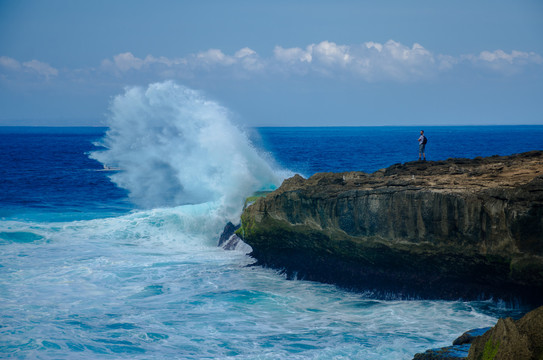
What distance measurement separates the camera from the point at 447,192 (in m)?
11.5

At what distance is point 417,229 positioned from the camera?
11.8 meters

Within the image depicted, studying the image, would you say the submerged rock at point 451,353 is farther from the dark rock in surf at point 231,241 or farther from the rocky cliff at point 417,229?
the dark rock in surf at point 231,241

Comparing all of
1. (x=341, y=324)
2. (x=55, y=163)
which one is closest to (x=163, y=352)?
(x=341, y=324)

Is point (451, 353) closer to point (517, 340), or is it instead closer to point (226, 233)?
point (517, 340)

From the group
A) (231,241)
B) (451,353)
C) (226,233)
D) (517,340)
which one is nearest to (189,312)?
(451,353)

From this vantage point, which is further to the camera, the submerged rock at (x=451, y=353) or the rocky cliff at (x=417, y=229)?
the rocky cliff at (x=417, y=229)

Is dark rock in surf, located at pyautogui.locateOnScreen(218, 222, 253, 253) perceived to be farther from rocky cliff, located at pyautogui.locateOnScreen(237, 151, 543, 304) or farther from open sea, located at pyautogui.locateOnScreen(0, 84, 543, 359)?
rocky cliff, located at pyautogui.locateOnScreen(237, 151, 543, 304)

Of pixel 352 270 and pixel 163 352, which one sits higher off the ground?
pixel 352 270

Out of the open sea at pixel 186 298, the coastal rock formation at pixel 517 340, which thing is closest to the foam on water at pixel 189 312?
the open sea at pixel 186 298

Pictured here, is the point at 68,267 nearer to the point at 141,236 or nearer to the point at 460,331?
the point at 141,236

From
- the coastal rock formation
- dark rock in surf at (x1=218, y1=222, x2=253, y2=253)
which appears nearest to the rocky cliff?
dark rock in surf at (x1=218, y1=222, x2=253, y2=253)

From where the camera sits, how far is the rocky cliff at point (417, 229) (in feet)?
35.3

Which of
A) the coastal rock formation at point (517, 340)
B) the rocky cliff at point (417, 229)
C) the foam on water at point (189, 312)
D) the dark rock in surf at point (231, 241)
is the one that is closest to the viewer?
the coastal rock formation at point (517, 340)

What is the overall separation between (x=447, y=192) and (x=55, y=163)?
46326mm
